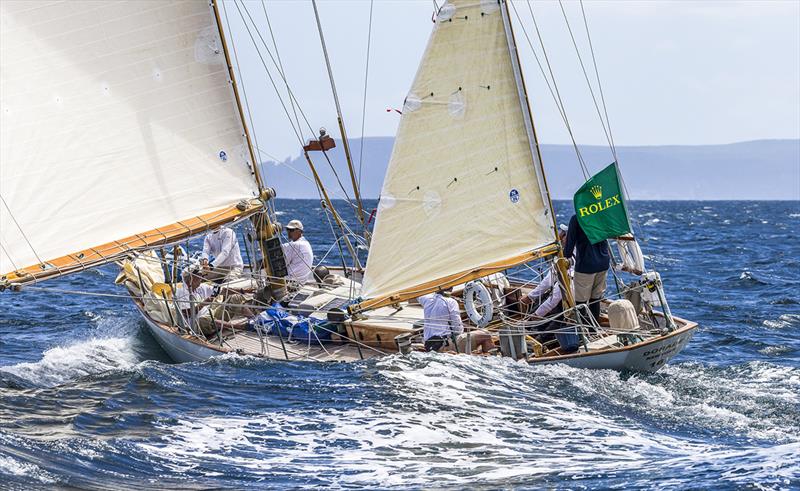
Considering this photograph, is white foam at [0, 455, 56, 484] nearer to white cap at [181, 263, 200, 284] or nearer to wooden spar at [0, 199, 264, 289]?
wooden spar at [0, 199, 264, 289]

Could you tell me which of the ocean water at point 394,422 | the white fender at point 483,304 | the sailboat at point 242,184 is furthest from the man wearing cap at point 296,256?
the white fender at point 483,304

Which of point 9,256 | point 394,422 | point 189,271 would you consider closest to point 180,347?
point 189,271

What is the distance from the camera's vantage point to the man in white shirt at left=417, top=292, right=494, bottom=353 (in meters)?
15.8

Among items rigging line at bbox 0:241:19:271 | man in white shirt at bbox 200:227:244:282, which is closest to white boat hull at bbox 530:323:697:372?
man in white shirt at bbox 200:227:244:282

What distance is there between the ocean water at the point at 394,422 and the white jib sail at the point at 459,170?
1.52 meters

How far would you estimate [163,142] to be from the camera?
1766cm

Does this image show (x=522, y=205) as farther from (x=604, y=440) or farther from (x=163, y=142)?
(x=163, y=142)

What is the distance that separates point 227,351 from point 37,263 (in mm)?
3148

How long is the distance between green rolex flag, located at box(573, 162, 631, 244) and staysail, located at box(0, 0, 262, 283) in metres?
5.53

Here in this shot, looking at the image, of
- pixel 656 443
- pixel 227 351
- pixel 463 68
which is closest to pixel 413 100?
pixel 463 68

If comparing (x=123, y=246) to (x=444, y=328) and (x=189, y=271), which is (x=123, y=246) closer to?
(x=189, y=271)

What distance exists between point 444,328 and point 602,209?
2.83 meters

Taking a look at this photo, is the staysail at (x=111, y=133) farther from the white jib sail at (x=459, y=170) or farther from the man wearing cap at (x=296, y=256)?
the white jib sail at (x=459, y=170)

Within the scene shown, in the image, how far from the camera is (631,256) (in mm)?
16625
